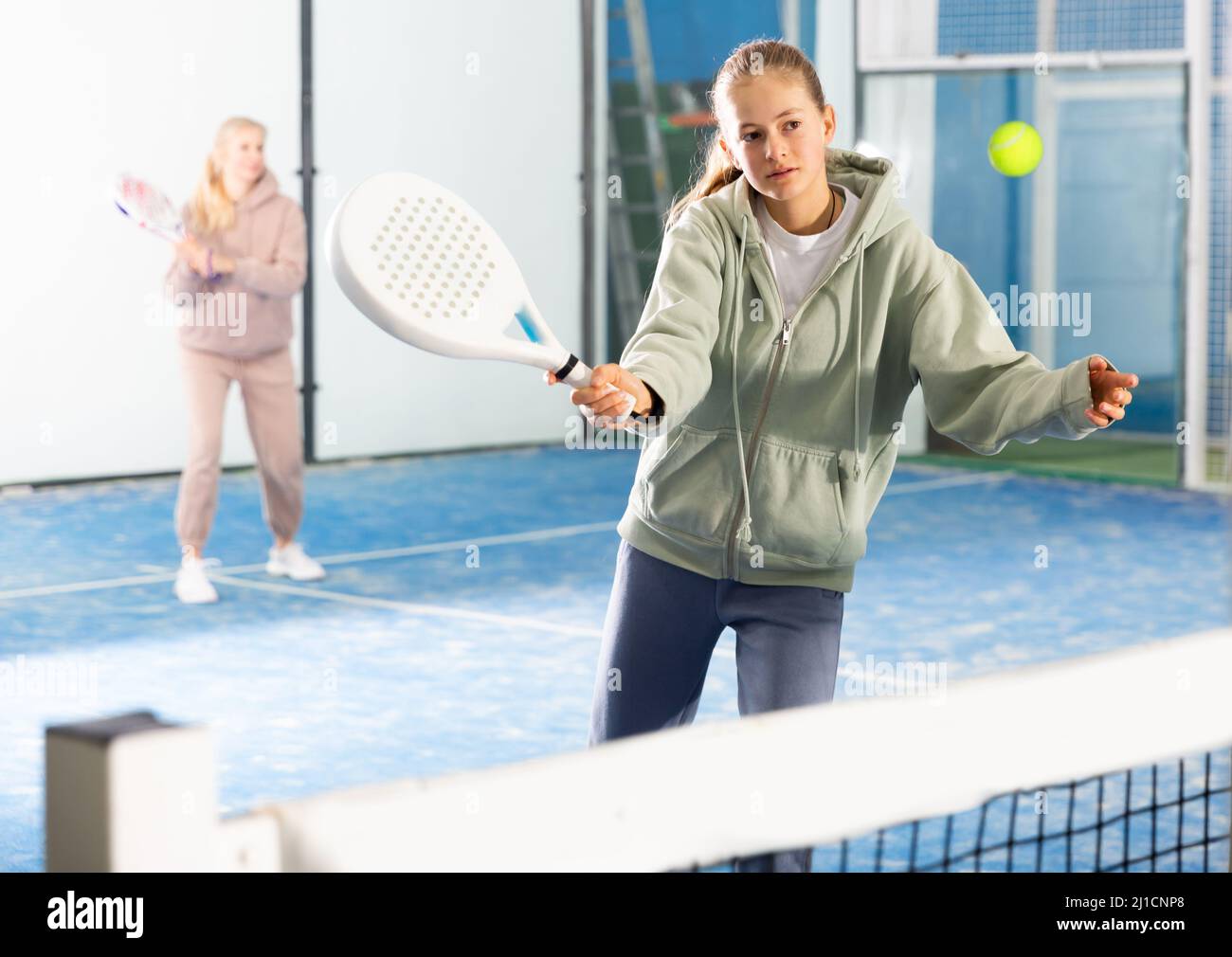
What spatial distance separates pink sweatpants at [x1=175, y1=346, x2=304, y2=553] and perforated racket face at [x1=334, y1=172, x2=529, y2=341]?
4183mm

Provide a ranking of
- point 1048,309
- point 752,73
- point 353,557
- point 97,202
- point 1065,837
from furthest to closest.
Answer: point 1048,309 → point 97,202 → point 353,557 → point 1065,837 → point 752,73

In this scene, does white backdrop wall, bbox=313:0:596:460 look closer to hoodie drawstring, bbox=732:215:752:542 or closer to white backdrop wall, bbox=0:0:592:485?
white backdrop wall, bbox=0:0:592:485

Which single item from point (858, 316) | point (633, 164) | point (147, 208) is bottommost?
point (858, 316)

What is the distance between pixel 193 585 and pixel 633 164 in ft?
20.0

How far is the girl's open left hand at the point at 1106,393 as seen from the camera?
2.03 m

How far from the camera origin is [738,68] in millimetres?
2293

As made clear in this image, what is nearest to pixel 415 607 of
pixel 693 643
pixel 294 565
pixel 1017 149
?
pixel 294 565

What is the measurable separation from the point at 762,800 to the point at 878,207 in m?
1.27

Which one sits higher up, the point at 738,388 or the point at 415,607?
the point at 738,388

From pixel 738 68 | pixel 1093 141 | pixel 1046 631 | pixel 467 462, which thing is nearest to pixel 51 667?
pixel 1046 631

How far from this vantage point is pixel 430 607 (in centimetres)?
601

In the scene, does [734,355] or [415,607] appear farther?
[415,607]

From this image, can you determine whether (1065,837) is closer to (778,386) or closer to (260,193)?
(778,386)
